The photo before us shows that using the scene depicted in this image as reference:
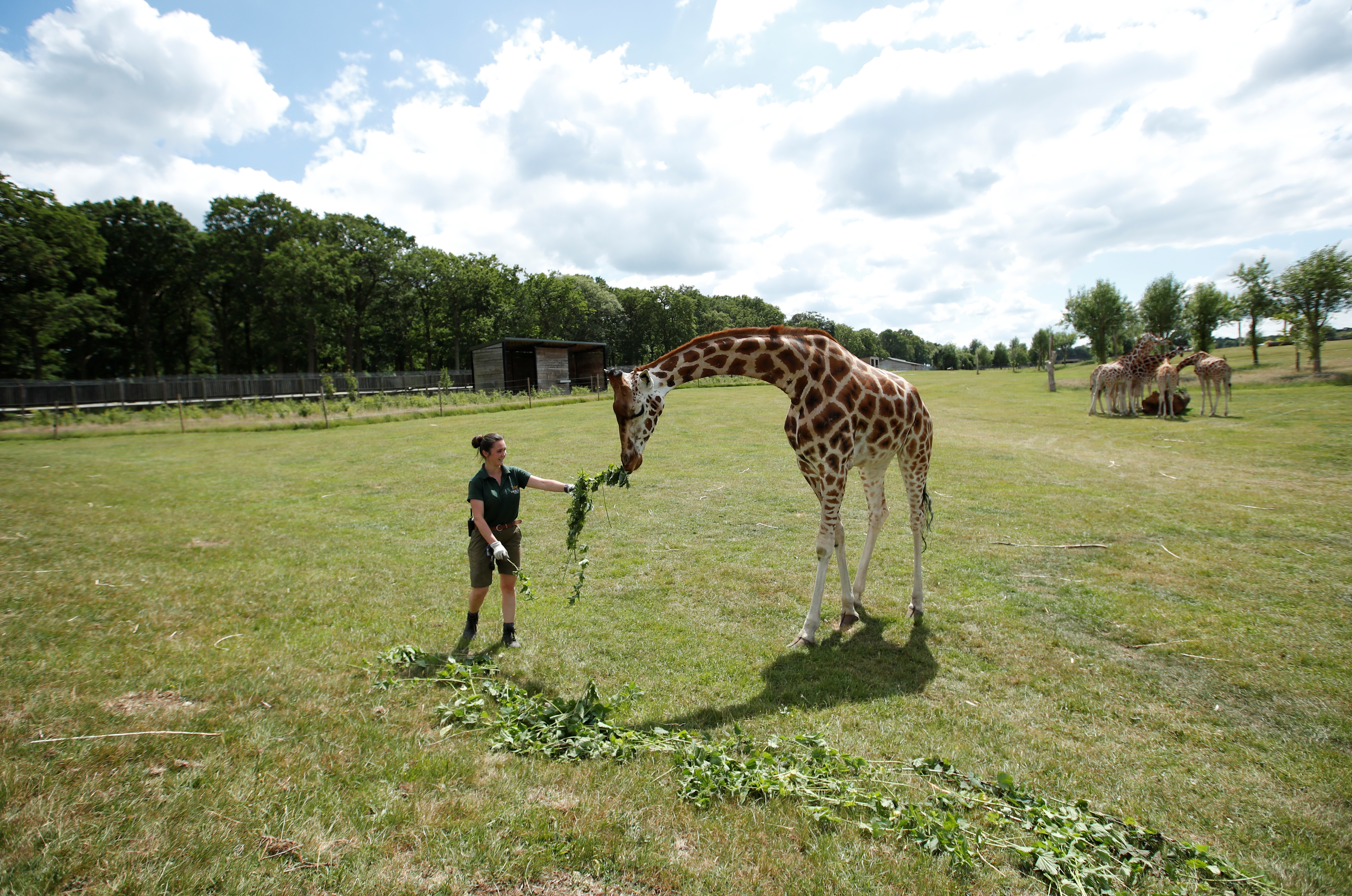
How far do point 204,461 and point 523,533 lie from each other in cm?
1405

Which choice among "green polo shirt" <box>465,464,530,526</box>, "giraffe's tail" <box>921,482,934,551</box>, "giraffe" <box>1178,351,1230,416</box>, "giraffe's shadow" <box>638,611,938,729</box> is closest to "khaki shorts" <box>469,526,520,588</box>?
"green polo shirt" <box>465,464,530,526</box>

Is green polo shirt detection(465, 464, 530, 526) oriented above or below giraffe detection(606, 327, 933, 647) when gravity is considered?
below

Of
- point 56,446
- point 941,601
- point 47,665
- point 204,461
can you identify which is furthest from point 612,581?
point 56,446

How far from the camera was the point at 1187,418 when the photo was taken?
2402cm

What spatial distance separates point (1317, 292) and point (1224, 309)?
11.1 m

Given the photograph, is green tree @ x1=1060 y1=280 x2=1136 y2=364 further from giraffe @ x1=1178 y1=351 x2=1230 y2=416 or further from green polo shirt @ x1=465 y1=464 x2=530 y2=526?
green polo shirt @ x1=465 y1=464 x2=530 y2=526

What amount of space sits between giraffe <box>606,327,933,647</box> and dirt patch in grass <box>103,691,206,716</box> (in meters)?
3.85

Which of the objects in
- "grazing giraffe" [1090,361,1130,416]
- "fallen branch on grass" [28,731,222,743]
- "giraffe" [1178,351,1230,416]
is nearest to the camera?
"fallen branch on grass" [28,731,222,743]

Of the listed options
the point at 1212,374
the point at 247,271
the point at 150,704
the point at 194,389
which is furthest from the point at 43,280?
the point at 1212,374

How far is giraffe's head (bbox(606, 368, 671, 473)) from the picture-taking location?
5.56m

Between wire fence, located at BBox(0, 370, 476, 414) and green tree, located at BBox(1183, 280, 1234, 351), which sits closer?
wire fence, located at BBox(0, 370, 476, 414)

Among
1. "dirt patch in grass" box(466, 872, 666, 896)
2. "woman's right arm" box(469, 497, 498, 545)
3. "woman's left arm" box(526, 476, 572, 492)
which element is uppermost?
"woman's left arm" box(526, 476, 572, 492)

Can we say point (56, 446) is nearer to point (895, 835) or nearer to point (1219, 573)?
point (895, 835)

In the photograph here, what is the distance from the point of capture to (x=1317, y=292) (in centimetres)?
3444
